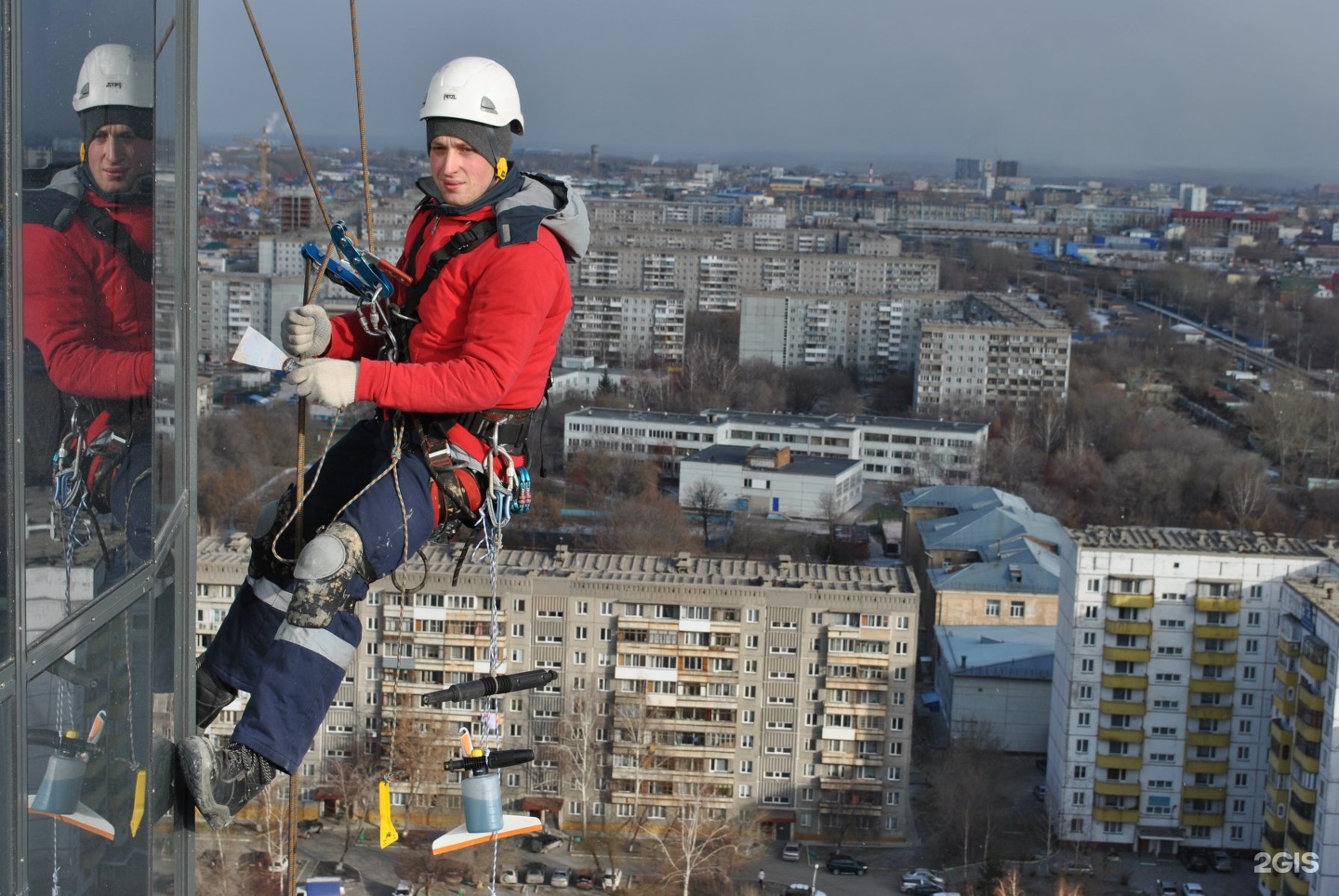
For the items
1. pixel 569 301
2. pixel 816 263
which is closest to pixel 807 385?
pixel 816 263

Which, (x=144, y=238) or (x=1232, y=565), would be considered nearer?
(x=144, y=238)

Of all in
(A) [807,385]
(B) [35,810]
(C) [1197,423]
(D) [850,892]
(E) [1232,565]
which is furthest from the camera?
(A) [807,385]

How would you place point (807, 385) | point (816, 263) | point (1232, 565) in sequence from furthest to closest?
point (816, 263) < point (807, 385) < point (1232, 565)

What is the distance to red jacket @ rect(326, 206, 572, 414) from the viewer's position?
7.17 feet

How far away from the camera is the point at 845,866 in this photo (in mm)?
10586

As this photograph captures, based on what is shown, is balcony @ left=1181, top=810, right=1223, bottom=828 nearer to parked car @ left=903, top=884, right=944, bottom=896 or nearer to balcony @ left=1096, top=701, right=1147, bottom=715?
balcony @ left=1096, top=701, right=1147, bottom=715

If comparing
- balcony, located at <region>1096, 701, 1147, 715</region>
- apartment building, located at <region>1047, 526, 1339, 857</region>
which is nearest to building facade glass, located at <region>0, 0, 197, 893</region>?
apartment building, located at <region>1047, 526, 1339, 857</region>

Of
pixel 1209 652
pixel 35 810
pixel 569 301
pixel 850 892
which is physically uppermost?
pixel 569 301

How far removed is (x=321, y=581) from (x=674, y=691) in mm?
9353

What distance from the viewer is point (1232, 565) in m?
10.9

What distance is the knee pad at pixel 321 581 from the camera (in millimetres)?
2123

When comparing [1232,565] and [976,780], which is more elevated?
[1232,565]

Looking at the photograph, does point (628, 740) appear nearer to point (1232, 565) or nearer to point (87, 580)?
point (1232, 565)

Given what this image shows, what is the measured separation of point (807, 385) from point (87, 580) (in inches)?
A: 1133
